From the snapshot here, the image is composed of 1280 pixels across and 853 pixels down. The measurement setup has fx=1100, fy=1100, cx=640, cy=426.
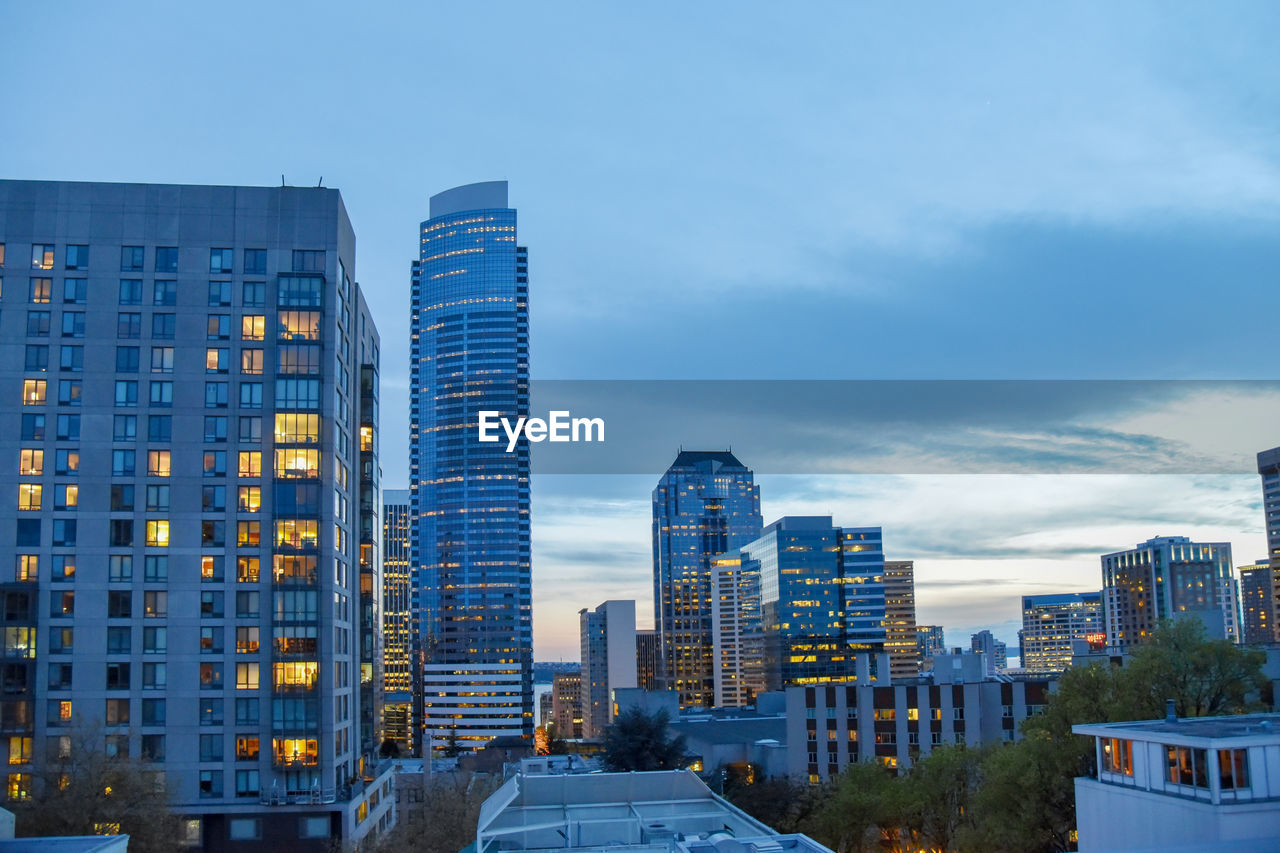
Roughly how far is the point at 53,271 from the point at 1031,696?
91696 mm

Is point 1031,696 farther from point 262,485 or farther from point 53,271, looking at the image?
point 53,271

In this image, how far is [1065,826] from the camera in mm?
54312

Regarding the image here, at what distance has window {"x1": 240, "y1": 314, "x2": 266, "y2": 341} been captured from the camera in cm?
8244

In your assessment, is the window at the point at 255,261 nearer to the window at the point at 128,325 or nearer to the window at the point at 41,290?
the window at the point at 128,325

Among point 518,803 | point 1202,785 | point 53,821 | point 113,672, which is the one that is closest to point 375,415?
point 113,672

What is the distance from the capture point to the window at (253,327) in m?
82.4

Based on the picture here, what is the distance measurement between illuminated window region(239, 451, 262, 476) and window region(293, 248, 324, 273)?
1437cm

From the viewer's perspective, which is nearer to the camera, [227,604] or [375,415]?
[227,604]

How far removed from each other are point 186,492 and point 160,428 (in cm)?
515

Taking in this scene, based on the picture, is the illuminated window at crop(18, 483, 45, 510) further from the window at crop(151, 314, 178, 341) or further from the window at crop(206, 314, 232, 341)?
the window at crop(206, 314, 232, 341)

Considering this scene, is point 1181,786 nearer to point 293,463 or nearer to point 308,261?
point 293,463

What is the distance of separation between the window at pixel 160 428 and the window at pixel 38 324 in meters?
9.99

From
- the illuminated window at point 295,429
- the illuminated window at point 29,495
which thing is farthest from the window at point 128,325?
the illuminated window at point 29,495

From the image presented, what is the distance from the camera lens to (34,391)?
3152 inches
